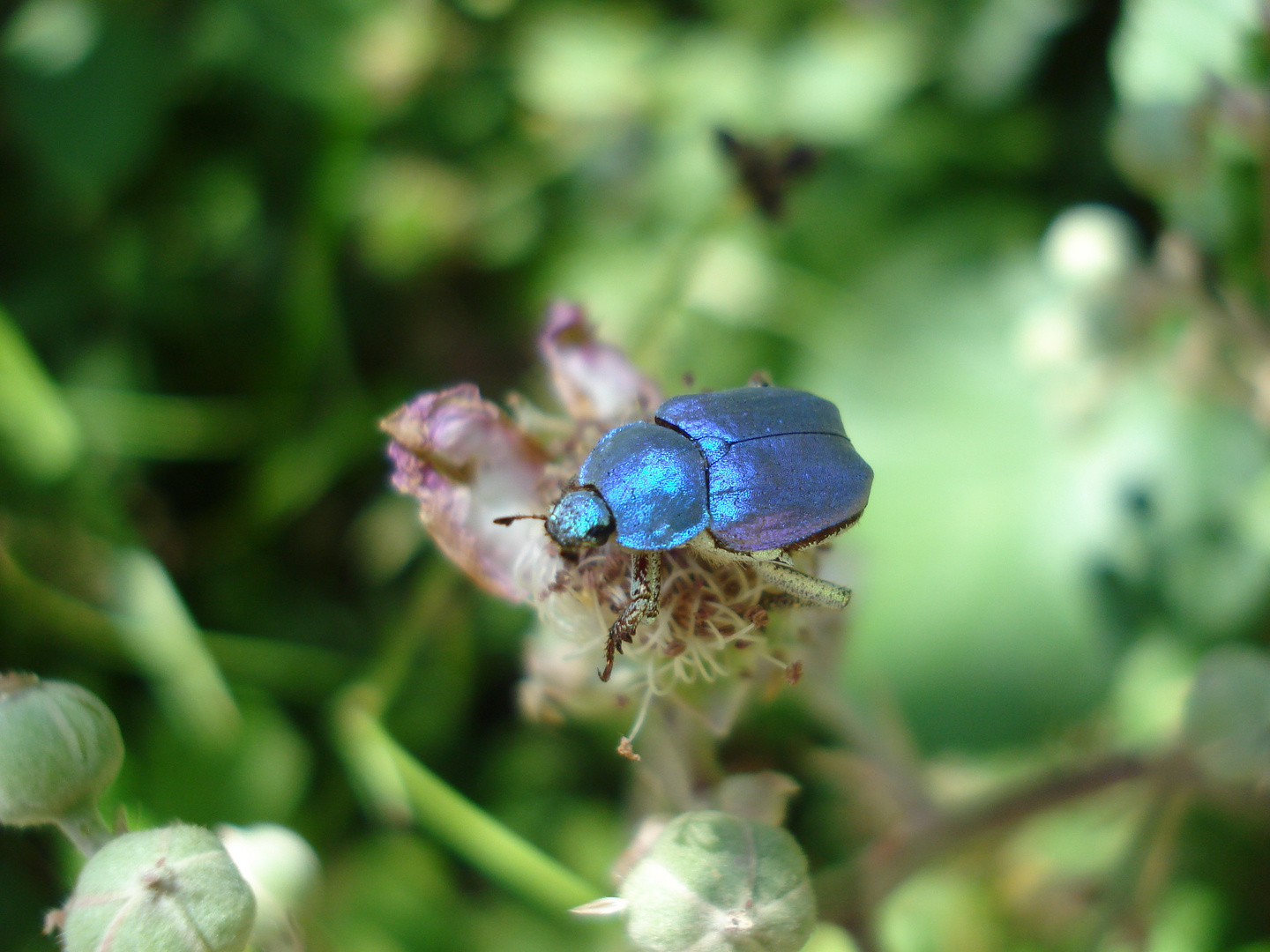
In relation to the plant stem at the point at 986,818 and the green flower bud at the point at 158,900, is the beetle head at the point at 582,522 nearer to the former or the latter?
the green flower bud at the point at 158,900

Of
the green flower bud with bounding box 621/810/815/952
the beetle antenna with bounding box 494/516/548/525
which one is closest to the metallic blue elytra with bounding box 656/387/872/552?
the beetle antenna with bounding box 494/516/548/525

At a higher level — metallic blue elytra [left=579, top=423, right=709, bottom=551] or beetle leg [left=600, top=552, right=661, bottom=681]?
metallic blue elytra [left=579, top=423, right=709, bottom=551]

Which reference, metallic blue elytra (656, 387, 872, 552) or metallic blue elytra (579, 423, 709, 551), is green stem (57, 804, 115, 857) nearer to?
metallic blue elytra (579, 423, 709, 551)

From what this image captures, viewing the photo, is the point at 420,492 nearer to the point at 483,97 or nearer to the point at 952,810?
the point at 952,810

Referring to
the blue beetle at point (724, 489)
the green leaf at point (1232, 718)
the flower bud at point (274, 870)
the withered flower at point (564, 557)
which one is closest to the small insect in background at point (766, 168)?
the withered flower at point (564, 557)

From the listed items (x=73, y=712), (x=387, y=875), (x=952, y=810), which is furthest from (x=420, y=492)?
(x=387, y=875)
